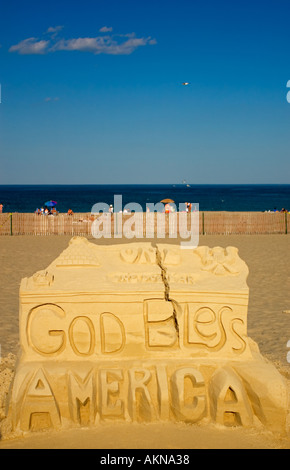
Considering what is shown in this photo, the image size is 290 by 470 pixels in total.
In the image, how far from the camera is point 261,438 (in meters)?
3.38

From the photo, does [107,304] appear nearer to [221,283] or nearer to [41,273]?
[41,273]

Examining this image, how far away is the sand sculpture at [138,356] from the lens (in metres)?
3.57

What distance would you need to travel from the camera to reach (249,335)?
6.31m

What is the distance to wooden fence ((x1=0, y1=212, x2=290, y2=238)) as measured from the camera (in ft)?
61.9

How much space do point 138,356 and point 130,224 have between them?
14.9 meters

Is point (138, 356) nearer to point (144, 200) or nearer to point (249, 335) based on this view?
point (249, 335)

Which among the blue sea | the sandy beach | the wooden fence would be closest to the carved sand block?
the sandy beach

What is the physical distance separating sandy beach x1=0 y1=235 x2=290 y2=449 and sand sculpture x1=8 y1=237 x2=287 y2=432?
131mm

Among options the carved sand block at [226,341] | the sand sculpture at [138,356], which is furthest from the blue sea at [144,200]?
the sand sculpture at [138,356]

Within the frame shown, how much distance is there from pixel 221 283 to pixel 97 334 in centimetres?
110

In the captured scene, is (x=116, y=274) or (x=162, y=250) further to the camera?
(x=162, y=250)

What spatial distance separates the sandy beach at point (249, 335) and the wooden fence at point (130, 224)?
3.42m

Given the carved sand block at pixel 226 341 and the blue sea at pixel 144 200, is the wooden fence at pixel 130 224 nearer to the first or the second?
the carved sand block at pixel 226 341
